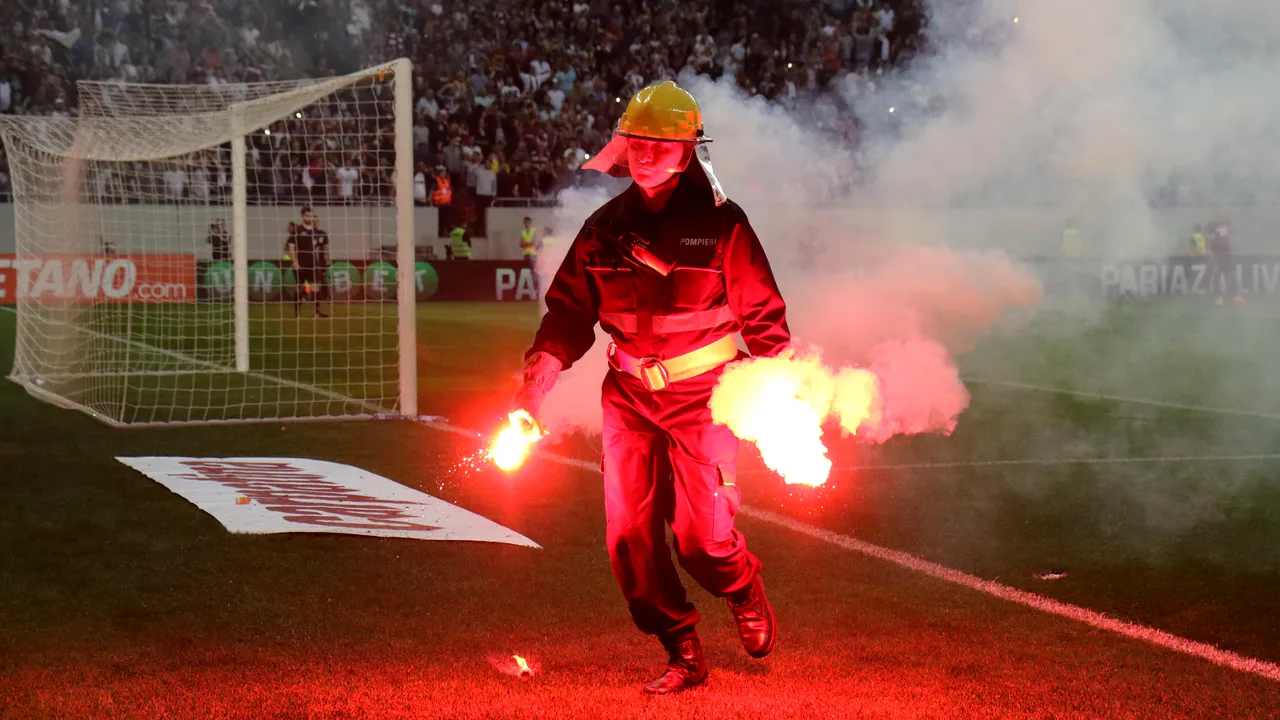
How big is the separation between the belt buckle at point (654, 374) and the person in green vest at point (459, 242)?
2589 cm

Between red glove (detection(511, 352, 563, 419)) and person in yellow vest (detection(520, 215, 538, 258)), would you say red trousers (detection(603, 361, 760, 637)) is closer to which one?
red glove (detection(511, 352, 563, 419))

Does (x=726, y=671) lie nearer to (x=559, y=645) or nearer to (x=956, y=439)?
(x=559, y=645)

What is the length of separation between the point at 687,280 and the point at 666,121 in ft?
1.69

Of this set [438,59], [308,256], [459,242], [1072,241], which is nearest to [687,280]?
[1072,241]

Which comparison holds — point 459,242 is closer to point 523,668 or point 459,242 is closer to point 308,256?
point 308,256

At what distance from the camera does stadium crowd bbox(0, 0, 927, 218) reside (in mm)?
24078

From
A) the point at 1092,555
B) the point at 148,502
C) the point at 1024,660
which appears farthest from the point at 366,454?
the point at 1024,660

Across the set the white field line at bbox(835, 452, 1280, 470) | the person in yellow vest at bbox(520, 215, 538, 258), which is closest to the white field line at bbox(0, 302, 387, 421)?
the white field line at bbox(835, 452, 1280, 470)

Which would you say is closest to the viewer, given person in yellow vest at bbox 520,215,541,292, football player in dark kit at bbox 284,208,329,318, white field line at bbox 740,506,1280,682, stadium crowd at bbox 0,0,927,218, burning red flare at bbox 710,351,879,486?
burning red flare at bbox 710,351,879,486

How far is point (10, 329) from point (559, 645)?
62.1 ft

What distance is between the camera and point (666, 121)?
14.4 feet

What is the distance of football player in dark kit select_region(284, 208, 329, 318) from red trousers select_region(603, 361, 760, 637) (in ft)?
51.1

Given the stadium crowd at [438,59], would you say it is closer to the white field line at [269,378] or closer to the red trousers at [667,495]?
the white field line at [269,378]

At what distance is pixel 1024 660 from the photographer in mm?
4914
